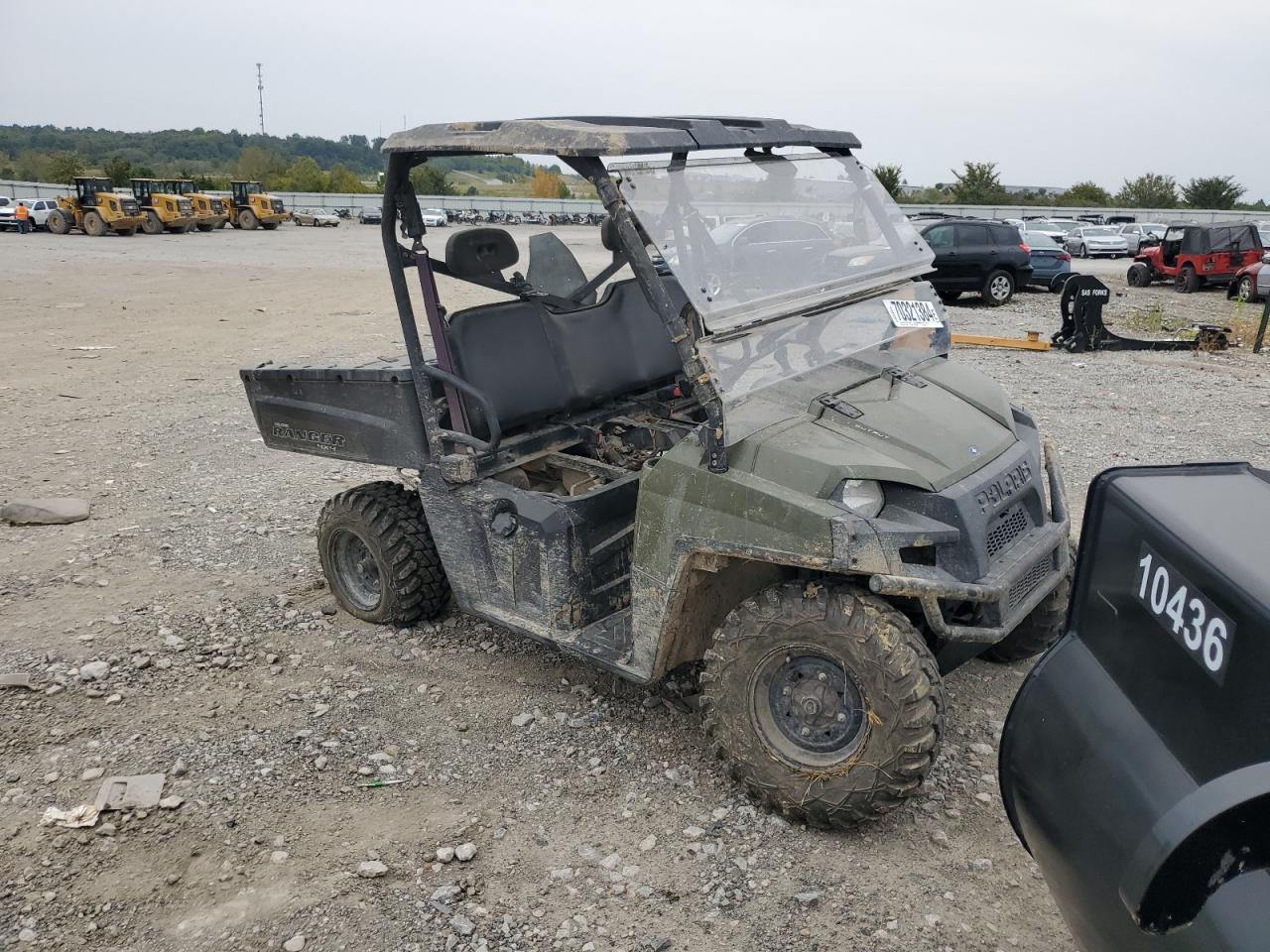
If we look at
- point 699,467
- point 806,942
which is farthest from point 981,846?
point 699,467

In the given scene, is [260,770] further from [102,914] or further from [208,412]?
[208,412]

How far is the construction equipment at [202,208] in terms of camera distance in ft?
117

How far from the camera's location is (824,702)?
3.16 m

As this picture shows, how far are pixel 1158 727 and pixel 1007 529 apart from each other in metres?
1.63

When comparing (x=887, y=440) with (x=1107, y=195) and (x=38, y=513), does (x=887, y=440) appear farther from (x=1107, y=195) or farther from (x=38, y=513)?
(x=1107, y=195)

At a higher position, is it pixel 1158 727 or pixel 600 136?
pixel 600 136

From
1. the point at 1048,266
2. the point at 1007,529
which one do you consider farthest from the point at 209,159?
the point at 1007,529

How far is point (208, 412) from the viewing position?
892 centimetres

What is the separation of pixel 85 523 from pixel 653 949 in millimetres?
4728

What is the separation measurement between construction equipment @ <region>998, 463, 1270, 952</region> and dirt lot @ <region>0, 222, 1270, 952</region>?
1120 mm

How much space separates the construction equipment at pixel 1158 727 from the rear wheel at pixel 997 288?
1622 cm

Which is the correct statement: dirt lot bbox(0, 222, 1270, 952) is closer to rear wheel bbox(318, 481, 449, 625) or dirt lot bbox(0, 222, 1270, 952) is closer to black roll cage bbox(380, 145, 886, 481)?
rear wheel bbox(318, 481, 449, 625)

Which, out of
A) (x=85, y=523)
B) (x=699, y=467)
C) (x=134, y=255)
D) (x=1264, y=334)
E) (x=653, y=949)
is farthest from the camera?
(x=134, y=255)

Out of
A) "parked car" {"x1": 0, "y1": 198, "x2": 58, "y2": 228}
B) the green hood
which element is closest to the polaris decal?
the green hood
